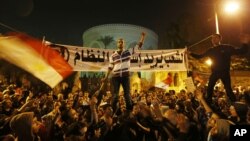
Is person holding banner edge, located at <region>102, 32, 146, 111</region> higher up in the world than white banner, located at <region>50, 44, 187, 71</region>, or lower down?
lower down

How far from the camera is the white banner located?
12602 mm

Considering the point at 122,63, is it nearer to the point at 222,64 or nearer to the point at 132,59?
the point at 222,64

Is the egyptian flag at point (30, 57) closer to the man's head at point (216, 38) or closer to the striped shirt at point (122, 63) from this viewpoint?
the striped shirt at point (122, 63)

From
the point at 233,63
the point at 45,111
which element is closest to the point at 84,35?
the point at 233,63

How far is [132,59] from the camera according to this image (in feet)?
46.3

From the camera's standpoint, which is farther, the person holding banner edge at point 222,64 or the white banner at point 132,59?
the white banner at point 132,59

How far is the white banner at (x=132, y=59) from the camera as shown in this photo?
12.6 metres

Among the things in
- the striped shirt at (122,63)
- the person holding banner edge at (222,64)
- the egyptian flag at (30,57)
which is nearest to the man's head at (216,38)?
the person holding banner edge at (222,64)

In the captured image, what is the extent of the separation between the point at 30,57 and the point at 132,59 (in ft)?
17.2

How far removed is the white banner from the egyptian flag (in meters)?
1.41

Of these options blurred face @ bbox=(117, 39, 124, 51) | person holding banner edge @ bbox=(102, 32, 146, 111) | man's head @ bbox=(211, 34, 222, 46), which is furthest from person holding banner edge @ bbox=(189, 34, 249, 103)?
blurred face @ bbox=(117, 39, 124, 51)

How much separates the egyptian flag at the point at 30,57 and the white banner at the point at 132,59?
141 cm

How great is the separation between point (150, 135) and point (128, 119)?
611 mm

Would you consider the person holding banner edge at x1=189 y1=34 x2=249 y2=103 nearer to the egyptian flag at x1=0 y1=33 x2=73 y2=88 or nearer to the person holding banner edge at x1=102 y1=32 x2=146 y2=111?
the person holding banner edge at x1=102 y1=32 x2=146 y2=111
